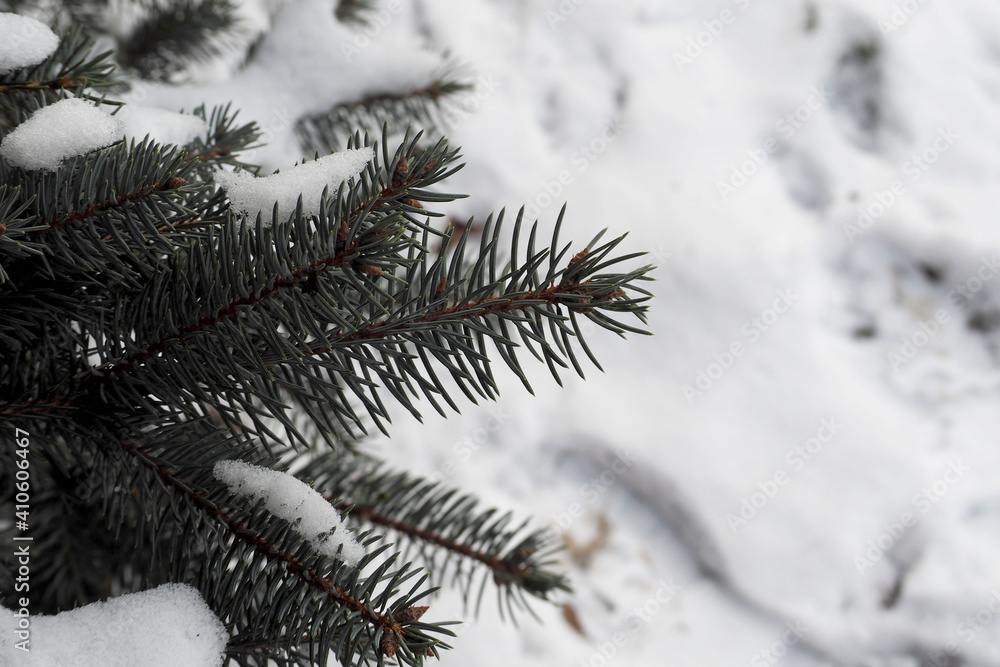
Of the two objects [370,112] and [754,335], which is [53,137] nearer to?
[370,112]

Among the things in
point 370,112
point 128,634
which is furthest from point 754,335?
point 128,634

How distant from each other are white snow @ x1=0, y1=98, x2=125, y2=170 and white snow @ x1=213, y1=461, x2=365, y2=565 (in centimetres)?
18

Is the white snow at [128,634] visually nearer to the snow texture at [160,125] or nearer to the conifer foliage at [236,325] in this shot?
the conifer foliage at [236,325]

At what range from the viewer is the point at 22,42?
0.37 m

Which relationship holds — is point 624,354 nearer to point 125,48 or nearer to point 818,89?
point 818,89

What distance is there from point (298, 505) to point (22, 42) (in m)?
0.31

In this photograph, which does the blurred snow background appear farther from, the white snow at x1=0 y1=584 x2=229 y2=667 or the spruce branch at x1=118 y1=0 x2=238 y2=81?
→ the white snow at x1=0 y1=584 x2=229 y2=667

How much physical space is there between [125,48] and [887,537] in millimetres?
1379

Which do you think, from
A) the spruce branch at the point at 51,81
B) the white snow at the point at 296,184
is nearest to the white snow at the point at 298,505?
the white snow at the point at 296,184

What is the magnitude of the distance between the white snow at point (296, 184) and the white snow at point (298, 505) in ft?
0.45

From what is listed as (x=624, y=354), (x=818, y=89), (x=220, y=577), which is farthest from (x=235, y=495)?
(x=818, y=89)

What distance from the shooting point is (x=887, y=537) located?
116cm

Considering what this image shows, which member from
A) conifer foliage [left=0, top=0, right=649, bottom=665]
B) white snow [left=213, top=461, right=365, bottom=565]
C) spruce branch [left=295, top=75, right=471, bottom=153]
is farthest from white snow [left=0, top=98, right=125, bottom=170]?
spruce branch [left=295, top=75, right=471, bottom=153]

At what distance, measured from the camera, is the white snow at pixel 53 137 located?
0.33 m
